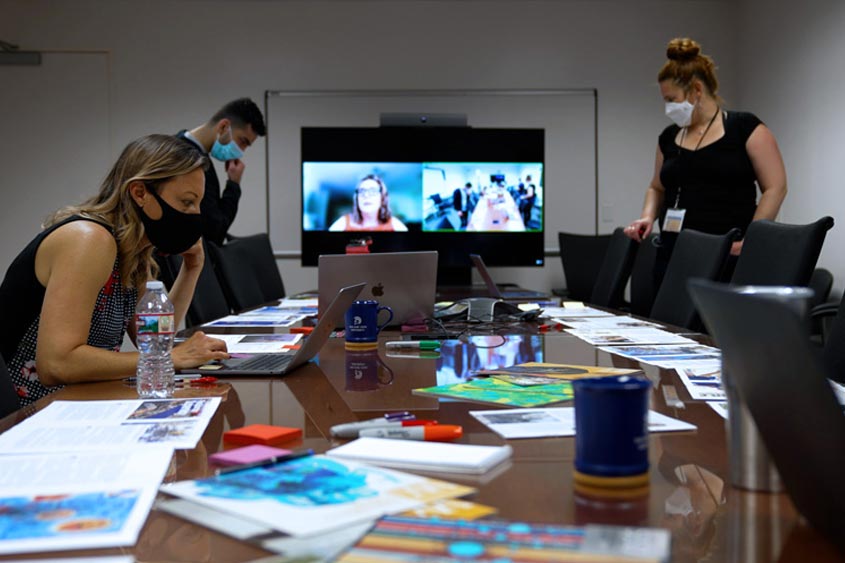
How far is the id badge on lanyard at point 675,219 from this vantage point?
11.9 ft

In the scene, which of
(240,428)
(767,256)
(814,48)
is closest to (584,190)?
(814,48)

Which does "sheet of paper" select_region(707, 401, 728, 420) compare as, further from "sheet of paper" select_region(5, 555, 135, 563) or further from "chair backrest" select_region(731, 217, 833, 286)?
"chair backrest" select_region(731, 217, 833, 286)

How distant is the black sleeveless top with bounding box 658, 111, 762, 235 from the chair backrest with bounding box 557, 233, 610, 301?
2288 millimetres

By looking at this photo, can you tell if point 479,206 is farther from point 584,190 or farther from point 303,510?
point 303,510

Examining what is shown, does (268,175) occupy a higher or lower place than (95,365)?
higher

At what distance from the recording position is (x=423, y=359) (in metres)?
1.93

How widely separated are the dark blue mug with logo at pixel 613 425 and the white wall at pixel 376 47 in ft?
19.8

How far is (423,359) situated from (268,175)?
16.6ft

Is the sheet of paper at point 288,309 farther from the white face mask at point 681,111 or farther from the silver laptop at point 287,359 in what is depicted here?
the white face mask at point 681,111

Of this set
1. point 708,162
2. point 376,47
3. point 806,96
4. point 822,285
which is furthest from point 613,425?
point 376,47

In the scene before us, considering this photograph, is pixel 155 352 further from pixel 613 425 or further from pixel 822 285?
pixel 822 285

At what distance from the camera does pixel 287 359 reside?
73.4 inches

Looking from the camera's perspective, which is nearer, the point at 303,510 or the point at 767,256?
the point at 303,510

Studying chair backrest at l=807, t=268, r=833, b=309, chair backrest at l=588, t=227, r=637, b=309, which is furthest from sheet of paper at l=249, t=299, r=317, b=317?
chair backrest at l=807, t=268, r=833, b=309
